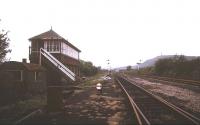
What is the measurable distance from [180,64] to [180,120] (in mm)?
41914

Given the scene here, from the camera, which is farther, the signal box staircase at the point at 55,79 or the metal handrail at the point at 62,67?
the metal handrail at the point at 62,67

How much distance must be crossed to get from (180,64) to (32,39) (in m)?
26.1

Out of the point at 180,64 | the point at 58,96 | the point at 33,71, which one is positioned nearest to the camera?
the point at 58,96

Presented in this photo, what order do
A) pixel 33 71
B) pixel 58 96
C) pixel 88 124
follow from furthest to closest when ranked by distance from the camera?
pixel 33 71, pixel 58 96, pixel 88 124

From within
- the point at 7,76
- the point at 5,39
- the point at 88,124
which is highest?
the point at 5,39

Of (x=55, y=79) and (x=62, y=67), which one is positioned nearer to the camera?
(x=62, y=67)

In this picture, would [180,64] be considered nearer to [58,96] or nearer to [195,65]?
[195,65]

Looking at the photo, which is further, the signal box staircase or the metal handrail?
the metal handrail

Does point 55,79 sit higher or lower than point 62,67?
lower

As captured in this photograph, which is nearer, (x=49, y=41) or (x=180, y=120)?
(x=180, y=120)

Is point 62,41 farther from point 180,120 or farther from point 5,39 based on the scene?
point 180,120

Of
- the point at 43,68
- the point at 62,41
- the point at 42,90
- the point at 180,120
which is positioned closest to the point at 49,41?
the point at 62,41

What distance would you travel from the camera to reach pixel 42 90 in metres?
27.7

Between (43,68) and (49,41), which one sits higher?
(49,41)
